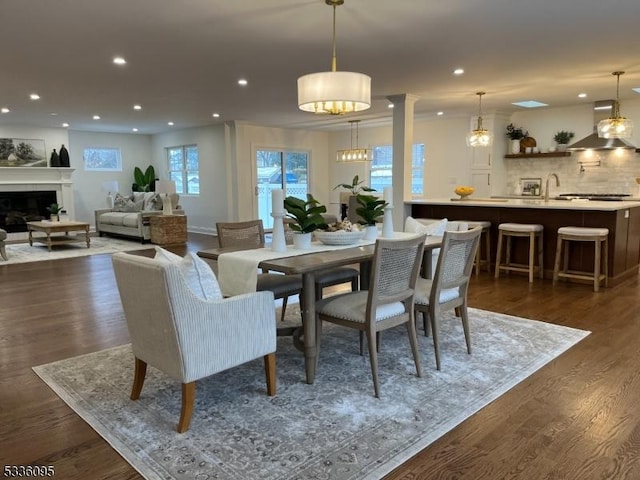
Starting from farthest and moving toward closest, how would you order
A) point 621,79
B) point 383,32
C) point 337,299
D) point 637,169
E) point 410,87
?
point 637,169
point 410,87
point 621,79
point 383,32
point 337,299

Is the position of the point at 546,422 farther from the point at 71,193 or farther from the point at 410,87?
the point at 71,193

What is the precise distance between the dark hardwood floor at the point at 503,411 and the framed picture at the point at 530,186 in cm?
423

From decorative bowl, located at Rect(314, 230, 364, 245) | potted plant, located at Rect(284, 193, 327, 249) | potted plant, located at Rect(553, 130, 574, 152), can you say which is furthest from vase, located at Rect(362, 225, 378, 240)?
potted plant, located at Rect(553, 130, 574, 152)

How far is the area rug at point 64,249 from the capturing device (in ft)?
24.7

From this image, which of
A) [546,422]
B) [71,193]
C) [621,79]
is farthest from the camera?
[71,193]

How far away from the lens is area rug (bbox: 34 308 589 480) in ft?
6.69

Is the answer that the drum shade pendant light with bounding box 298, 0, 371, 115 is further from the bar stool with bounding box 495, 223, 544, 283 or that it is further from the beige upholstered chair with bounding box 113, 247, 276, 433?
the bar stool with bounding box 495, 223, 544, 283

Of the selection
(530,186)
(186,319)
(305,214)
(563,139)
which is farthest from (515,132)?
(186,319)

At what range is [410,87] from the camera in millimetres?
6207

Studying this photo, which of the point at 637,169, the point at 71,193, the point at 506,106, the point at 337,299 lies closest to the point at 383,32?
the point at 337,299

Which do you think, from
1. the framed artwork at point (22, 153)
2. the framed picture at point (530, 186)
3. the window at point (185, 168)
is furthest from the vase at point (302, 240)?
the framed artwork at point (22, 153)

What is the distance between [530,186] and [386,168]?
10.6 ft

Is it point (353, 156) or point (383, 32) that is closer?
point (383, 32)

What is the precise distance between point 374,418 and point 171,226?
7.40 meters
